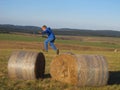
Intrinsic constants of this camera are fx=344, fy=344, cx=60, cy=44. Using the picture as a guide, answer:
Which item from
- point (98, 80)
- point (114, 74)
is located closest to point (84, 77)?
point (98, 80)

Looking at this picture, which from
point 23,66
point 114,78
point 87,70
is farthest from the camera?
point 114,78

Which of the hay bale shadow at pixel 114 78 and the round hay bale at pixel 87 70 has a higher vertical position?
the round hay bale at pixel 87 70

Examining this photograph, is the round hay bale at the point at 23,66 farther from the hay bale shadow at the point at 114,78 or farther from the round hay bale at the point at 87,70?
the hay bale shadow at the point at 114,78

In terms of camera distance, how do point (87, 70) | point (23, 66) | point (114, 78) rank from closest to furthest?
1. point (87, 70)
2. point (23, 66)
3. point (114, 78)

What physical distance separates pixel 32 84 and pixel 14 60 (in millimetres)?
1383

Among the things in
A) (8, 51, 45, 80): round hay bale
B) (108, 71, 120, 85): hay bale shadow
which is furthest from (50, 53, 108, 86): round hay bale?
(108, 71, 120, 85): hay bale shadow

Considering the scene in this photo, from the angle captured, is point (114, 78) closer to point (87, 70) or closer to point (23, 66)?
point (87, 70)

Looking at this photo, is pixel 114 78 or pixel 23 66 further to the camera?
pixel 114 78

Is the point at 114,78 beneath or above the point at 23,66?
beneath

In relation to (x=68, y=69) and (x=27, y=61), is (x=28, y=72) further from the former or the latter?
(x=68, y=69)

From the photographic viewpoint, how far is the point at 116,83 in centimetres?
1395

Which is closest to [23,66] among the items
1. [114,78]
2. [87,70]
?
[87,70]

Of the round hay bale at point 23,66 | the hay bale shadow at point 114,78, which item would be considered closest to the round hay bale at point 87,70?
the round hay bale at point 23,66

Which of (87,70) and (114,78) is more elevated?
(87,70)
